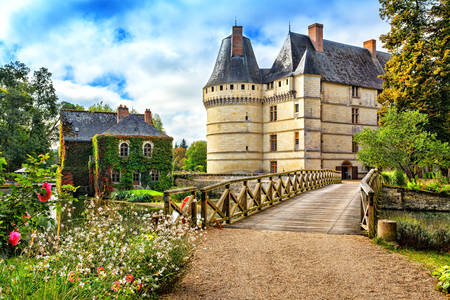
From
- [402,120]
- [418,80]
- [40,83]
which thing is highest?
[40,83]

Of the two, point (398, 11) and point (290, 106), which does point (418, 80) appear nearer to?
point (398, 11)

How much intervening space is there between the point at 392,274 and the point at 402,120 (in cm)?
1697

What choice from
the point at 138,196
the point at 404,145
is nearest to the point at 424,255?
the point at 404,145

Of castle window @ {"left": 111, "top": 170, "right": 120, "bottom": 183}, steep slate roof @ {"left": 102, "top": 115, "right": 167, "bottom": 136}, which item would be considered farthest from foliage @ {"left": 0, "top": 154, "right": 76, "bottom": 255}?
steep slate roof @ {"left": 102, "top": 115, "right": 167, "bottom": 136}

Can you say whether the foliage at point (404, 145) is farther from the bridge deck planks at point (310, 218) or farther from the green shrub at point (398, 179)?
the bridge deck planks at point (310, 218)

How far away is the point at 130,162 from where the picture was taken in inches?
1169

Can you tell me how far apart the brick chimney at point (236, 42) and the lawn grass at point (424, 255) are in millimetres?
32961

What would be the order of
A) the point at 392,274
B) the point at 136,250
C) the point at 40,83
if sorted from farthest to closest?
the point at 40,83, the point at 392,274, the point at 136,250

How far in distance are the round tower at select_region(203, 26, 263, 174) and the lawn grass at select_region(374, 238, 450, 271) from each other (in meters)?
29.3

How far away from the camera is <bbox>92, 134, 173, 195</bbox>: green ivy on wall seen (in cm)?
2933

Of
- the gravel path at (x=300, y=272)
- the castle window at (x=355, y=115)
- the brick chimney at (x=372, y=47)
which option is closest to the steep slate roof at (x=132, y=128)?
the castle window at (x=355, y=115)

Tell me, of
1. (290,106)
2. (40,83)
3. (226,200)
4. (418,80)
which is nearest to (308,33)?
(290,106)

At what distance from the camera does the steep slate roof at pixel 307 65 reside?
118 ft

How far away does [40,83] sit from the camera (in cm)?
3850
